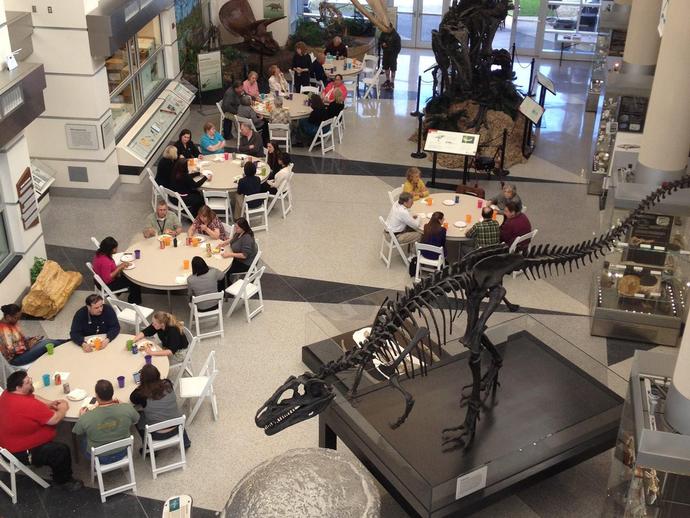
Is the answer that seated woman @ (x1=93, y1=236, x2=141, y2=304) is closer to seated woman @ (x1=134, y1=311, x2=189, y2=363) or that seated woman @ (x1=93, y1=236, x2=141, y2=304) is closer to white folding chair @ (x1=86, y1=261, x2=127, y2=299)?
white folding chair @ (x1=86, y1=261, x2=127, y2=299)

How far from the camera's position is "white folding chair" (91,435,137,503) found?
23.7 feet

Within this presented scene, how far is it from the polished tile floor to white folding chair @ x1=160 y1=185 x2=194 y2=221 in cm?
64

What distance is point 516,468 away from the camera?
7.12 metres

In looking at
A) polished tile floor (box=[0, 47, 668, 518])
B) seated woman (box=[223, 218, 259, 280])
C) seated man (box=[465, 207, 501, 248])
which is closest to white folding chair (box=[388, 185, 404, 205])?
polished tile floor (box=[0, 47, 668, 518])

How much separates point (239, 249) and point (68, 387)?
307 cm

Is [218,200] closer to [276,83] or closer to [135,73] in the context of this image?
[135,73]

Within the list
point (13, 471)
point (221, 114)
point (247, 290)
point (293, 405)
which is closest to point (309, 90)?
point (221, 114)

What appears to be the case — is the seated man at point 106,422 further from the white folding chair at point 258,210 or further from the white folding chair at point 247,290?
the white folding chair at point 258,210

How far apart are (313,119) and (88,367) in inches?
321

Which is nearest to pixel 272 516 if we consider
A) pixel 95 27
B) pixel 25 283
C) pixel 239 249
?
pixel 239 249

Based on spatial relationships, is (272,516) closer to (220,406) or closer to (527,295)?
(220,406)

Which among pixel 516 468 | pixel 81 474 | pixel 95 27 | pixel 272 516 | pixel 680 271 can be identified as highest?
pixel 95 27

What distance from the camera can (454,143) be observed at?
1329 centimetres

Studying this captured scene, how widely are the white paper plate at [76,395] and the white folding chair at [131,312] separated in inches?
66.8
